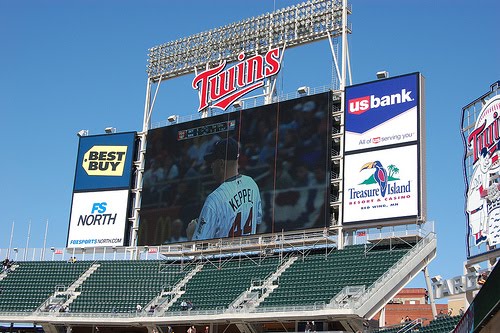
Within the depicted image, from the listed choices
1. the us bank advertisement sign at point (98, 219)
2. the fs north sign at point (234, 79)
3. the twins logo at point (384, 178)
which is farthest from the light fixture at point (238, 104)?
the twins logo at point (384, 178)

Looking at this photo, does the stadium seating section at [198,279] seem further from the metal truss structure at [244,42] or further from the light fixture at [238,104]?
the light fixture at [238,104]

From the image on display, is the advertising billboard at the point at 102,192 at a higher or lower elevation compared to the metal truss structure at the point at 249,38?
lower

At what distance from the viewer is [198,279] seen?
29.2 m

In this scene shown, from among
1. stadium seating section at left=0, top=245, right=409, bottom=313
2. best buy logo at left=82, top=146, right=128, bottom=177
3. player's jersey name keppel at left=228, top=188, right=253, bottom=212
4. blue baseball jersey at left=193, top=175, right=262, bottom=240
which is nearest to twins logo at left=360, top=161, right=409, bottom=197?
stadium seating section at left=0, top=245, right=409, bottom=313

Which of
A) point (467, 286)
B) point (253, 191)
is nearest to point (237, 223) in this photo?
point (253, 191)

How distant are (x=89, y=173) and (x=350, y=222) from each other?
1349cm

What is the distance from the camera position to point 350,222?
2550 cm

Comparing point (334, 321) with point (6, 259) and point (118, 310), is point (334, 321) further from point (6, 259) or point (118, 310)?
point (6, 259)

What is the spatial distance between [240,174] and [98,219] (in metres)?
7.87

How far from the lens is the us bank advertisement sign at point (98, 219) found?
32.4 m

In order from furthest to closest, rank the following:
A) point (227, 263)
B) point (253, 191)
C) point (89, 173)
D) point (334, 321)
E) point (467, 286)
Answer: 1. point (89, 173)
2. point (227, 263)
3. point (253, 191)
4. point (334, 321)
5. point (467, 286)

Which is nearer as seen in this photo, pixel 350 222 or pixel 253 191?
pixel 350 222

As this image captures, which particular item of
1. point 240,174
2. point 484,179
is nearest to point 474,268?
point 484,179

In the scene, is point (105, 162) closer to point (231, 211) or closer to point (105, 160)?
point (105, 160)
